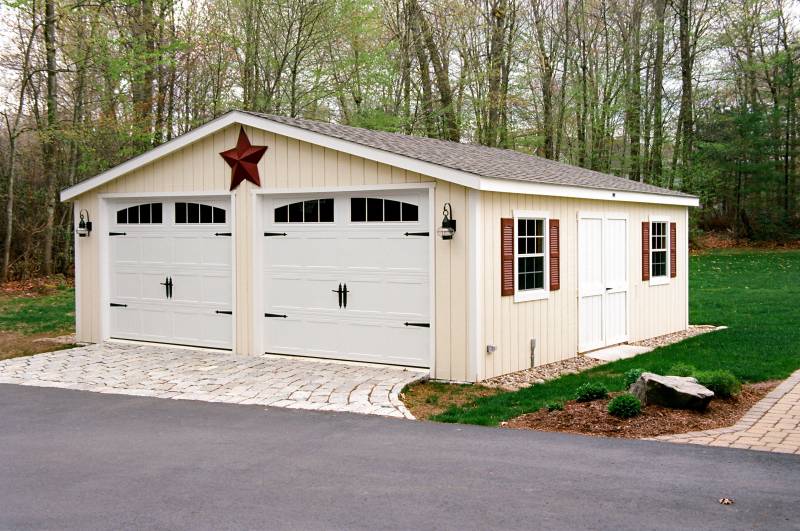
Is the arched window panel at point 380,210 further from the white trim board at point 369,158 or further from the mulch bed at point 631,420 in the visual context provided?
the mulch bed at point 631,420

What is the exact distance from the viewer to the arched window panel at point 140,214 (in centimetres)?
1212

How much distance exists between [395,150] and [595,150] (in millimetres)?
22189

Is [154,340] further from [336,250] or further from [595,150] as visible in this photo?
[595,150]

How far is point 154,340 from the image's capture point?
40.0 feet

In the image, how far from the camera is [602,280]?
12.0m

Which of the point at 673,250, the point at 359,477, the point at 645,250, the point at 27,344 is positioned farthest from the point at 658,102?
the point at 359,477

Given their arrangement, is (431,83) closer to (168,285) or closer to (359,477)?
(168,285)

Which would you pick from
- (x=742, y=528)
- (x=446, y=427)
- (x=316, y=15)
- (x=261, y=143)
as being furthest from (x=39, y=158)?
(x=742, y=528)

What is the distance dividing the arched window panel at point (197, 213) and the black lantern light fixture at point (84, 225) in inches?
63.7

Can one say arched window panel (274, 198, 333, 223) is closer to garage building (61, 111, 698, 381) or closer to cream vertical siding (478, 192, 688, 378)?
garage building (61, 111, 698, 381)

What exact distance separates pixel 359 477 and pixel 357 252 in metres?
5.05

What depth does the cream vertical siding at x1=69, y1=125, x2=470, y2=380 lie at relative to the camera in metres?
9.45

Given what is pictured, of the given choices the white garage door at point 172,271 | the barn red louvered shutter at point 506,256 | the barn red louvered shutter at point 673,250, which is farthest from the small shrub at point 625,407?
the barn red louvered shutter at point 673,250

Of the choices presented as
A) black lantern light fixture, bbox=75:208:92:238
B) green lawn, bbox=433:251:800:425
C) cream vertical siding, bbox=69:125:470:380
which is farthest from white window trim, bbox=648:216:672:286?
black lantern light fixture, bbox=75:208:92:238
